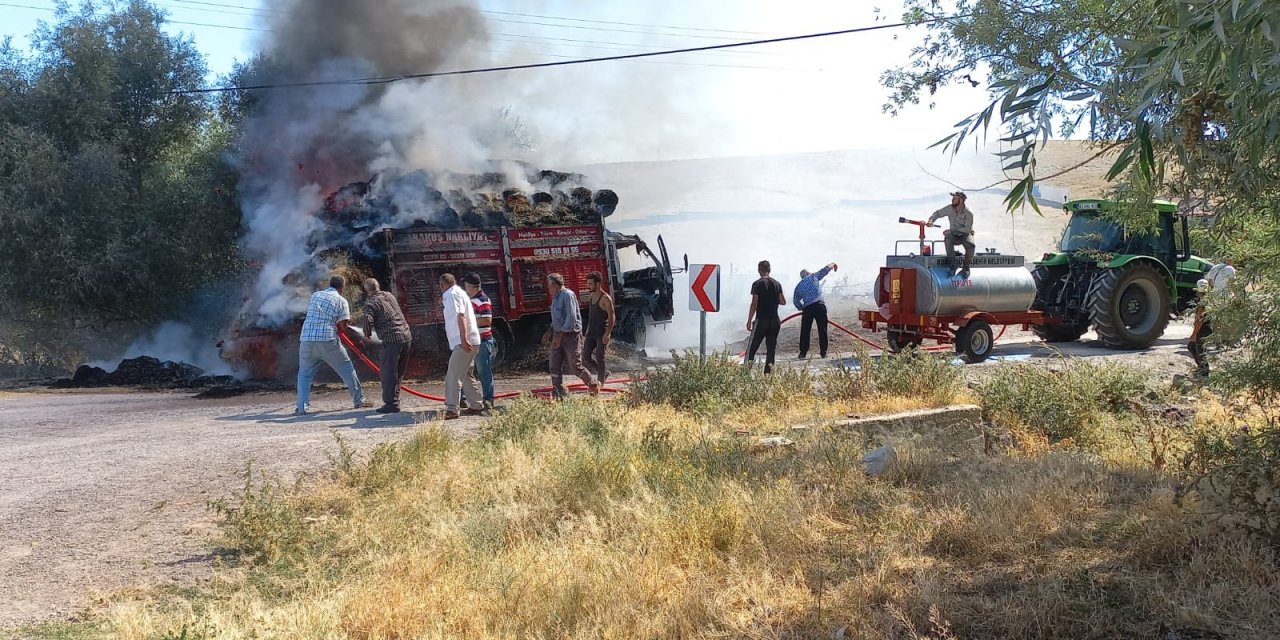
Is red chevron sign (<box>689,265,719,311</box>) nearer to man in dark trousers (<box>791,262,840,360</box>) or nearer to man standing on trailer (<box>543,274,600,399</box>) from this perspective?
man standing on trailer (<box>543,274,600,399</box>)

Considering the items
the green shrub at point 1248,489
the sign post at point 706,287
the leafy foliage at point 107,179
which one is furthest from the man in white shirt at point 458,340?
the leafy foliage at point 107,179

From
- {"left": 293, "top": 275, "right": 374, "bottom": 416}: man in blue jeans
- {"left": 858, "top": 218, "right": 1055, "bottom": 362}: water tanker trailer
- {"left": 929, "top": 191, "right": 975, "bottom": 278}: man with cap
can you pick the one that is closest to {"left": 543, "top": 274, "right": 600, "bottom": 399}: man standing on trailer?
{"left": 293, "top": 275, "right": 374, "bottom": 416}: man in blue jeans

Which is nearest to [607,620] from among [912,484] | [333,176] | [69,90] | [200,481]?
[912,484]

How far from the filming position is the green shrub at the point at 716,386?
29.2 ft

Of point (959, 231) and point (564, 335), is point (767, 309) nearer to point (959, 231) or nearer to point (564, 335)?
point (564, 335)

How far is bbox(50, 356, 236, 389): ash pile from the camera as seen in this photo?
14906mm

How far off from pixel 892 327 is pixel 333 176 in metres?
10.6

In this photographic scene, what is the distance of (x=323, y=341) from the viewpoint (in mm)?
10023

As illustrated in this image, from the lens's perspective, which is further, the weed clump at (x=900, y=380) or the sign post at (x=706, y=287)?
the sign post at (x=706, y=287)

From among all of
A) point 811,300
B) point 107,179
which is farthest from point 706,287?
point 107,179

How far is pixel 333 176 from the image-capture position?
17281 millimetres

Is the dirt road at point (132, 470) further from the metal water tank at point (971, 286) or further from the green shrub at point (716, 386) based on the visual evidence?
the green shrub at point (716, 386)

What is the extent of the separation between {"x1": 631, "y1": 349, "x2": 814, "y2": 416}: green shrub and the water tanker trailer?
4367 mm

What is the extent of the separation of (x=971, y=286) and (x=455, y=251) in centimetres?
767
